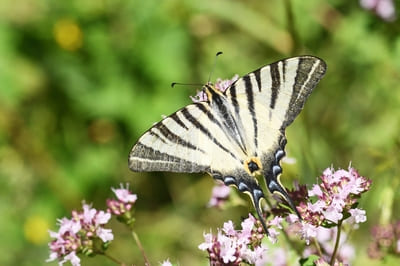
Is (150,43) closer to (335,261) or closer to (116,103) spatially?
(116,103)

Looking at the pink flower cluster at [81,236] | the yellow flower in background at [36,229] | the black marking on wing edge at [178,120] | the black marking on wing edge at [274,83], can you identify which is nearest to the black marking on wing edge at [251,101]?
the black marking on wing edge at [274,83]

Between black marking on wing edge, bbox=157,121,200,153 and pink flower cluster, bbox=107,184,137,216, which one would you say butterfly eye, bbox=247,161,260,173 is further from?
pink flower cluster, bbox=107,184,137,216

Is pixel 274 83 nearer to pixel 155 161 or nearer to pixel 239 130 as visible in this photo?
pixel 239 130

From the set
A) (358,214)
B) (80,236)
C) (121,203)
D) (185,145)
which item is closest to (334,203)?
(358,214)

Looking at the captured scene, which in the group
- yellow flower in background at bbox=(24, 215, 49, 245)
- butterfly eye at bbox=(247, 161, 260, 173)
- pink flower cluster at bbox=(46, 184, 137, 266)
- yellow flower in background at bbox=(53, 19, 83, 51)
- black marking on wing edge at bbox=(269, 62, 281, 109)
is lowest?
butterfly eye at bbox=(247, 161, 260, 173)

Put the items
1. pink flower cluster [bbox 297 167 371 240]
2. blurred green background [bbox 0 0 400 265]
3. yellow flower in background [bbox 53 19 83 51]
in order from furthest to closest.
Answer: yellow flower in background [bbox 53 19 83 51]
blurred green background [bbox 0 0 400 265]
pink flower cluster [bbox 297 167 371 240]

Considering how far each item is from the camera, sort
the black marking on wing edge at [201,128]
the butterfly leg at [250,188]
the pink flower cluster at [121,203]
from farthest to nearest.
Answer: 1. the pink flower cluster at [121,203]
2. the black marking on wing edge at [201,128]
3. the butterfly leg at [250,188]

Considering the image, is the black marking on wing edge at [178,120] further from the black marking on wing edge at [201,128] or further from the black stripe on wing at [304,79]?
the black stripe on wing at [304,79]

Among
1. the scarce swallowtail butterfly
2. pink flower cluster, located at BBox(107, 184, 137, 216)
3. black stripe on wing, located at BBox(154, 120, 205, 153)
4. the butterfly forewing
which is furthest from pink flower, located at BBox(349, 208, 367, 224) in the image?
pink flower cluster, located at BBox(107, 184, 137, 216)

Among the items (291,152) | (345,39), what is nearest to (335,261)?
(291,152)
